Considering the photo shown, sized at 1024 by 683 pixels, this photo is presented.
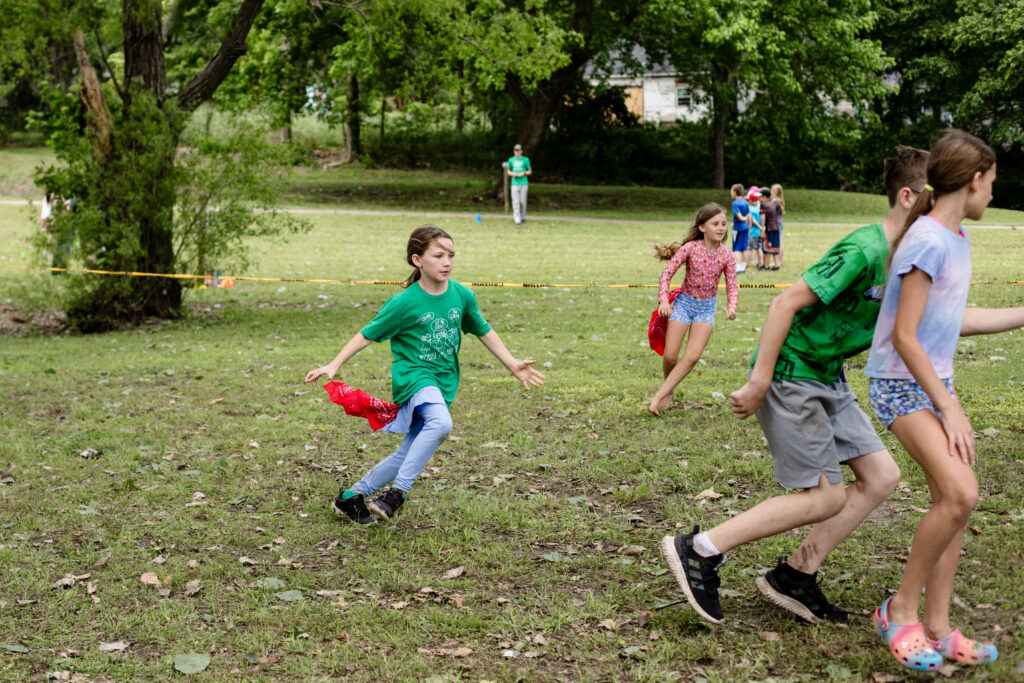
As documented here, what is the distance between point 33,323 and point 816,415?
1240 centimetres

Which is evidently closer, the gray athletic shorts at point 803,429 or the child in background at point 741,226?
the gray athletic shorts at point 803,429

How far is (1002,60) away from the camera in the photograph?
124 ft

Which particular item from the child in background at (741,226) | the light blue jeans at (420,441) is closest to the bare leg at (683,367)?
the light blue jeans at (420,441)

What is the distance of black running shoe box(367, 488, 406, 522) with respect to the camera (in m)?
5.76

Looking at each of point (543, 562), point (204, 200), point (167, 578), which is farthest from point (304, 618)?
point (204, 200)

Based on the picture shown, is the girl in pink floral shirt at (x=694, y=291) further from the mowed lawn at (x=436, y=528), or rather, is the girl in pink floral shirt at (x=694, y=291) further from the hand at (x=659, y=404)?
the mowed lawn at (x=436, y=528)

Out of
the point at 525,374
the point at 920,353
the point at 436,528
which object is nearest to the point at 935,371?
the point at 920,353

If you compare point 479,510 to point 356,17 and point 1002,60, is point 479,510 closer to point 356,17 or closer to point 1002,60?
point 356,17

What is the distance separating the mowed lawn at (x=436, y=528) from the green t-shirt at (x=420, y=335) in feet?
2.80

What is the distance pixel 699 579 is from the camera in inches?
170

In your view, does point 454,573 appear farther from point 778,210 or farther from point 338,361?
point 778,210

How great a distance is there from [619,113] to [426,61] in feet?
96.6

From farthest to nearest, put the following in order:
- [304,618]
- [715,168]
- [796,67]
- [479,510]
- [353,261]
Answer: [715,168] < [796,67] < [353,261] < [479,510] < [304,618]

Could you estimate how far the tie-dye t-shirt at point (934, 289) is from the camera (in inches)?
144
